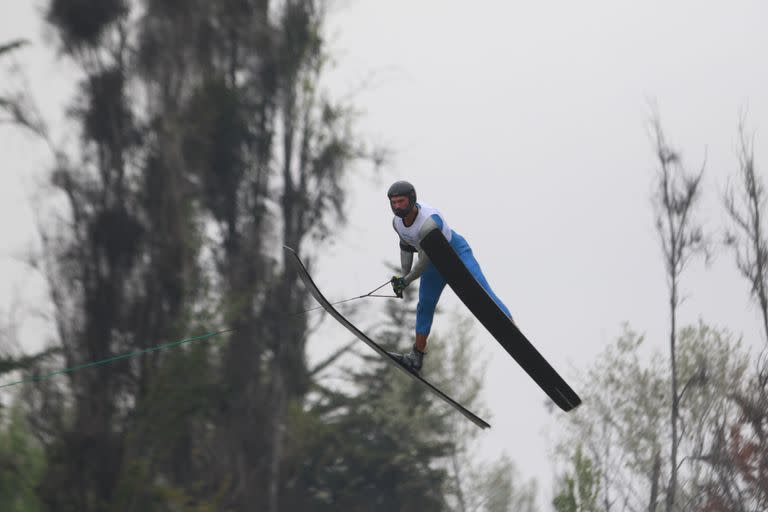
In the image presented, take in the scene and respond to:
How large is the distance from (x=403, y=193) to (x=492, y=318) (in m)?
1.14

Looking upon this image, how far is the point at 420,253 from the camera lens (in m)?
7.13

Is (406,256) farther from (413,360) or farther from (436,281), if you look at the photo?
(413,360)

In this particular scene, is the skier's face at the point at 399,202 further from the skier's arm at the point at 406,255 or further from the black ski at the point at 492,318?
the skier's arm at the point at 406,255

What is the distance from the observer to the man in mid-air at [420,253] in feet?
22.2

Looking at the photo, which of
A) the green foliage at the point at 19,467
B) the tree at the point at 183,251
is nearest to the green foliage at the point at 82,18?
the tree at the point at 183,251

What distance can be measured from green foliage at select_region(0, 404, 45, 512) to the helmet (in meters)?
14.9

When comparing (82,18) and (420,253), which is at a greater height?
(82,18)

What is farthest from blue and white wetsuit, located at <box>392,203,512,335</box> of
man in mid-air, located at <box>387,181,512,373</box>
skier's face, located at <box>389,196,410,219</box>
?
skier's face, located at <box>389,196,410,219</box>

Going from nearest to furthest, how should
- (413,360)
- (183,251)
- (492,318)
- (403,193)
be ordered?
1. (403,193)
2. (492,318)
3. (413,360)
4. (183,251)

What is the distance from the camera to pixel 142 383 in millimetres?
21453

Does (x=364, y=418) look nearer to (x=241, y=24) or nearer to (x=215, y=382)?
(x=215, y=382)

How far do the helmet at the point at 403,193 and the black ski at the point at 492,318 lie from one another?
0.20m

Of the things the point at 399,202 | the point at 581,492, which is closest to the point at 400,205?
the point at 399,202

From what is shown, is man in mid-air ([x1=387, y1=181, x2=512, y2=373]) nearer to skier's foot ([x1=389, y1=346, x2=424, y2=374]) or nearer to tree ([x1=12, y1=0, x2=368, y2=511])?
skier's foot ([x1=389, y1=346, x2=424, y2=374])
